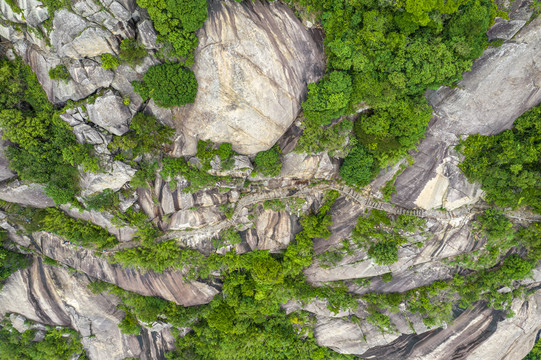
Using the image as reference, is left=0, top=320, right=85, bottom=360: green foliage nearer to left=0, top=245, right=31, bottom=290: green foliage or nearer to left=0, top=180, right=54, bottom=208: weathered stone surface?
left=0, top=245, right=31, bottom=290: green foliage

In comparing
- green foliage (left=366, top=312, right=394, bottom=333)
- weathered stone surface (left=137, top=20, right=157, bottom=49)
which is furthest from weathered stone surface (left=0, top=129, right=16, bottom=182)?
green foliage (left=366, top=312, right=394, bottom=333)

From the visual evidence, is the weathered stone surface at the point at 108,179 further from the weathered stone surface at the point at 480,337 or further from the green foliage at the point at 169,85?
the weathered stone surface at the point at 480,337

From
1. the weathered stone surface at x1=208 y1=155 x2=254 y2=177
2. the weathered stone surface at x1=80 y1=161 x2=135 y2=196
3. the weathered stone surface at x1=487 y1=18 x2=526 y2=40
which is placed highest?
the weathered stone surface at x1=487 y1=18 x2=526 y2=40

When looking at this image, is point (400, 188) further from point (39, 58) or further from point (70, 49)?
point (39, 58)

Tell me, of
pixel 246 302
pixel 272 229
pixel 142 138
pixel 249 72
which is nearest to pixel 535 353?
pixel 246 302

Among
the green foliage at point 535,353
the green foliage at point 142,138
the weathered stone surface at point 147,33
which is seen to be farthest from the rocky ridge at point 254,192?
the green foliage at point 535,353

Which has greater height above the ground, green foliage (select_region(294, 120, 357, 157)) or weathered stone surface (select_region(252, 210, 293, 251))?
green foliage (select_region(294, 120, 357, 157))

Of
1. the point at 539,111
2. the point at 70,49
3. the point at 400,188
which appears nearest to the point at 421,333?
the point at 400,188

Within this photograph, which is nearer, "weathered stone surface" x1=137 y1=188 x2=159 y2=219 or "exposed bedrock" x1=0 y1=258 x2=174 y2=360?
"weathered stone surface" x1=137 y1=188 x2=159 y2=219
